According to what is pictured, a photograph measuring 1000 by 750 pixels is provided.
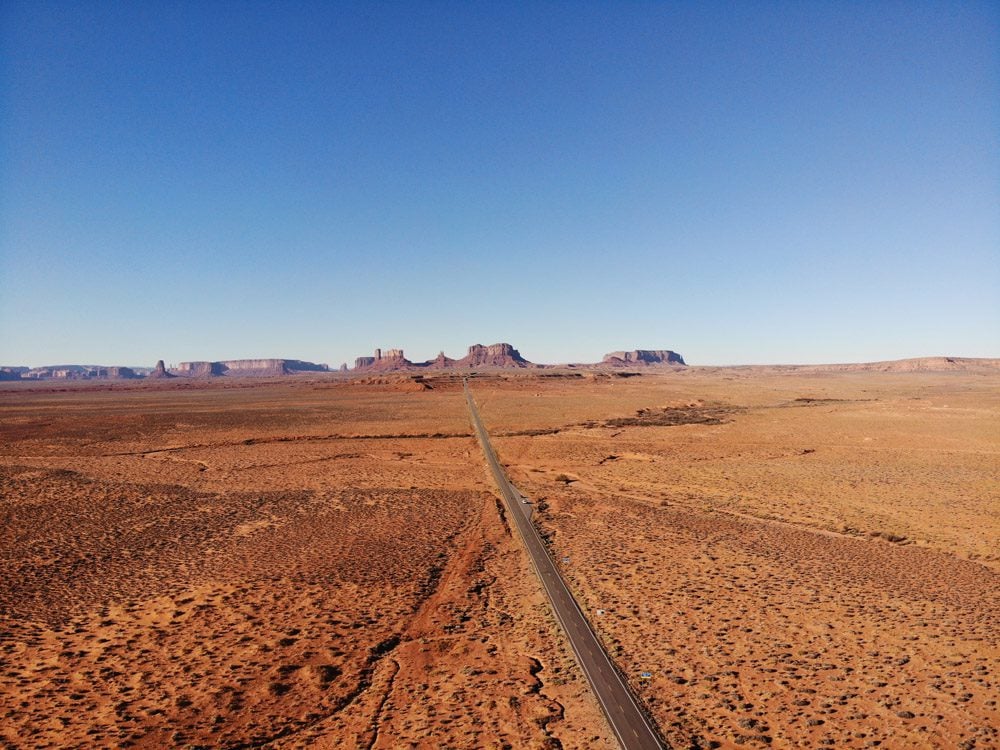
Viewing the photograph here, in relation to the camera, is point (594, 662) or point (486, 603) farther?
point (486, 603)

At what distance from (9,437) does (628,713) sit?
165ft

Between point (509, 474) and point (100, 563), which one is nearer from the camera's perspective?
point (100, 563)

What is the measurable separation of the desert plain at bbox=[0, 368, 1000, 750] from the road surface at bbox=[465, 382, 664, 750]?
8.2 inches

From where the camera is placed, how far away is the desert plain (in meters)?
8.20

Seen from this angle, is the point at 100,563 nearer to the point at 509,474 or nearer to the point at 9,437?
the point at 509,474

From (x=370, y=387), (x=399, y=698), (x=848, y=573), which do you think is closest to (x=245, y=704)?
(x=399, y=698)

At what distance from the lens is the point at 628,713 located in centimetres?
824

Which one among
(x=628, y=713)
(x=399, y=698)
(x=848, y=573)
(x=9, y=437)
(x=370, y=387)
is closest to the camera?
(x=628, y=713)

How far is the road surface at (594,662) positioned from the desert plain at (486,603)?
0.69ft

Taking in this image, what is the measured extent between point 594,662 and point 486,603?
3.22 m

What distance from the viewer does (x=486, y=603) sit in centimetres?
1223

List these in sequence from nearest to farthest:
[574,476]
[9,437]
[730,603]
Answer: [730,603] < [574,476] < [9,437]

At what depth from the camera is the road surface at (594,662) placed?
25.6ft

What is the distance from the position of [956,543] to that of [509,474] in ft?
54.4
